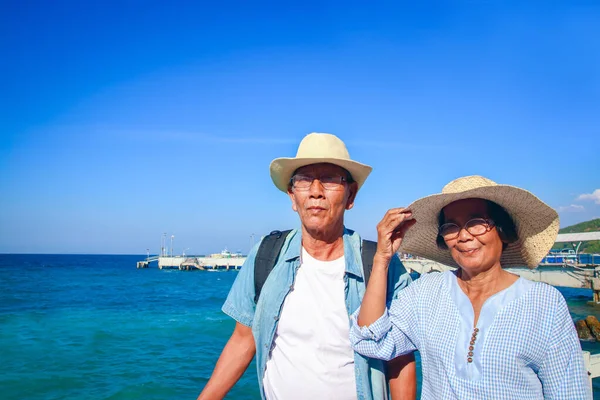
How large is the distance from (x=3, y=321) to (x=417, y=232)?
3058 cm

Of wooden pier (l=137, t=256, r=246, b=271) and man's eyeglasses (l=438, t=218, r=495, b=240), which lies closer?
man's eyeglasses (l=438, t=218, r=495, b=240)

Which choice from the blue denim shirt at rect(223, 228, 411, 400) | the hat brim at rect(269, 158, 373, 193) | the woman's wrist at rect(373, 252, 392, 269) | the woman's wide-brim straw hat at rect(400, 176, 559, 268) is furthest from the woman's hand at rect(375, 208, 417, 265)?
the hat brim at rect(269, 158, 373, 193)

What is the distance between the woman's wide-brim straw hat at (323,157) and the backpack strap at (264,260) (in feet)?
1.58

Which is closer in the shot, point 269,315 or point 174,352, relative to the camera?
point 269,315

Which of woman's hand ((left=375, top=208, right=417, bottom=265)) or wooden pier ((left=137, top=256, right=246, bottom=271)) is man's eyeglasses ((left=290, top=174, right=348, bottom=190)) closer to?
woman's hand ((left=375, top=208, right=417, bottom=265))

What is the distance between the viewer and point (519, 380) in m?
1.80

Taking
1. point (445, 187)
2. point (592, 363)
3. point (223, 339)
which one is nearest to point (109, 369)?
point (223, 339)

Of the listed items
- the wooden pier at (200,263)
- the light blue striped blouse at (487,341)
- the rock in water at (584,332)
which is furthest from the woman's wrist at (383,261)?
the wooden pier at (200,263)

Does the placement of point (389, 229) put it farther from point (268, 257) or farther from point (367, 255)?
point (268, 257)

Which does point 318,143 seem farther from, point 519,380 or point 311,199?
point 519,380

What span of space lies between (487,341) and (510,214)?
2.36 feet

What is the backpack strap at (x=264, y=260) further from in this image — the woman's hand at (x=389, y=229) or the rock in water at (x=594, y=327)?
the rock in water at (x=594, y=327)

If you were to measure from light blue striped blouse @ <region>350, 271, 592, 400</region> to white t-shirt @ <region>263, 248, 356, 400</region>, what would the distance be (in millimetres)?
258

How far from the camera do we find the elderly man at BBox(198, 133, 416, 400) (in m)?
2.41
